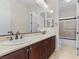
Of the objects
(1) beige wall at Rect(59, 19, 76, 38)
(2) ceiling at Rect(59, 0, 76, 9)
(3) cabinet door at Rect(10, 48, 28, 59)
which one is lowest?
(3) cabinet door at Rect(10, 48, 28, 59)

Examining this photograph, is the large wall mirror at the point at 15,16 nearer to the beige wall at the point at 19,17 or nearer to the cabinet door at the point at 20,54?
the beige wall at the point at 19,17

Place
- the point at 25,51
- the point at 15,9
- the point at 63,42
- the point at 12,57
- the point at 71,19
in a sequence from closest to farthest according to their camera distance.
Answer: the point at 12,57 < the point at 25,51 < the point at 15,9 < the point at 71,19 < the point at 63,42

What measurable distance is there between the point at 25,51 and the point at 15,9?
1.22 meters

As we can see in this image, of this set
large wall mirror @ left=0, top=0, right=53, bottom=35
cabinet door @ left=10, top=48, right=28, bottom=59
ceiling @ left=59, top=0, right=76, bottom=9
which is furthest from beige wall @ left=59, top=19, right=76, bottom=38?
cabinet door @ left=10, top=48, right=28, bottom=59

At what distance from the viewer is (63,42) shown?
6.63m

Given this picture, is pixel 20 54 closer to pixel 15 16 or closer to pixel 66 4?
pixel 15 16

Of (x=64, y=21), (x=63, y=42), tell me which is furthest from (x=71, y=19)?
(x=63, y=42)

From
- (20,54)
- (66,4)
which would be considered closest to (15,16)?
(20,54)

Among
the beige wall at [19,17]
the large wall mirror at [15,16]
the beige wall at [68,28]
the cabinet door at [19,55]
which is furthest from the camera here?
the beige wall at [68,28]

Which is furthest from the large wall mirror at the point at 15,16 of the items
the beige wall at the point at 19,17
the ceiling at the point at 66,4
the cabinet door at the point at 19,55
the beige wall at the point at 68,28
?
the beige wall at the point at 68,28

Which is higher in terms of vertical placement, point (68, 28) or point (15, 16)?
point (15, 16)

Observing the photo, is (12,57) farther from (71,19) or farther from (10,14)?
(71,19)

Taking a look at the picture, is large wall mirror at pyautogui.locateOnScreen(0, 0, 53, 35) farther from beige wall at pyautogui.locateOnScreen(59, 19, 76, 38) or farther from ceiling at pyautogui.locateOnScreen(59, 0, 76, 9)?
beige wall at pyautogui.locateOnScreen(59, 19, 76, 38)

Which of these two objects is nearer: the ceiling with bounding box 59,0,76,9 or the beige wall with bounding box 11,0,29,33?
the beige wall with bounding box 11,0,29,33
